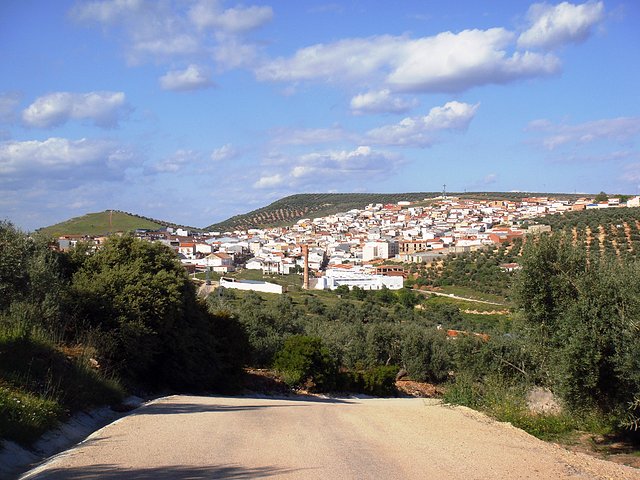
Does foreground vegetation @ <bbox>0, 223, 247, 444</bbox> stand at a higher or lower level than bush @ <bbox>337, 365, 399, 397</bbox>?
higher

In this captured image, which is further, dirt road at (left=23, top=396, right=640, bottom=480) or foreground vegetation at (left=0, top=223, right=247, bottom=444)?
foreground vegetation at (left=0, top=223, right=247, bottom=444)

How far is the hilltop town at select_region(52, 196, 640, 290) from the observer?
110 meters

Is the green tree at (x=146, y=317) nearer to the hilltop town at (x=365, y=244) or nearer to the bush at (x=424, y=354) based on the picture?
the bush at (x=424, y=354)

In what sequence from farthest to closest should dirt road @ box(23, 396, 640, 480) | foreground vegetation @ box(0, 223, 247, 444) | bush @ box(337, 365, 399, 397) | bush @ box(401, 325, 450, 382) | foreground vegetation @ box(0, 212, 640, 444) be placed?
→ 1. bush @ box(401, 325, 450, 382)
2. bush @ box(337, 365, 399, 397)
3. foreground vegetation @ box(0, 212, 640, 444)
4. foreground vegetation @ box(0, 223, 247, 444)
5. dirt road @ box(23, 396, 640, 480)

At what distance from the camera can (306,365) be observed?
3192 cm

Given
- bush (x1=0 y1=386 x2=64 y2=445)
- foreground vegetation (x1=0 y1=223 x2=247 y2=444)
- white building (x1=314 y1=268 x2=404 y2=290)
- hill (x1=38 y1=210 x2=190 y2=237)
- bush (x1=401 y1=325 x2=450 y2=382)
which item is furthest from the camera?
hill (x1=38 y1=210 x2=190 y2=237)

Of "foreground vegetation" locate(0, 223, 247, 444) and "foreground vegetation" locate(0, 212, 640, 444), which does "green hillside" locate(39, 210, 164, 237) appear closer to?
"foreground vegetation" locate(0, 212, 640, 444)

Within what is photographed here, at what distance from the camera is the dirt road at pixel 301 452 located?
7582 mm

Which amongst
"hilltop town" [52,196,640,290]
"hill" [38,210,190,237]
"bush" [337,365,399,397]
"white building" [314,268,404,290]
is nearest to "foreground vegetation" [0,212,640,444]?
"bush" [337,365,399,397]

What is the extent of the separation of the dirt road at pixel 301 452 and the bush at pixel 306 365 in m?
18.3

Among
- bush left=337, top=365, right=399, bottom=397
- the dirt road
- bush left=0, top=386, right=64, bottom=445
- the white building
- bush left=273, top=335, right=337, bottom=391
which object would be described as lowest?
the white building

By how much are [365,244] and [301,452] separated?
143m

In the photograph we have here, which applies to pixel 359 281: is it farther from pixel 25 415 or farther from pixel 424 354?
pixel 25 415

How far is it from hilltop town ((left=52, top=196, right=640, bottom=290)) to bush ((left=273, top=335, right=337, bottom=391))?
179 ft
